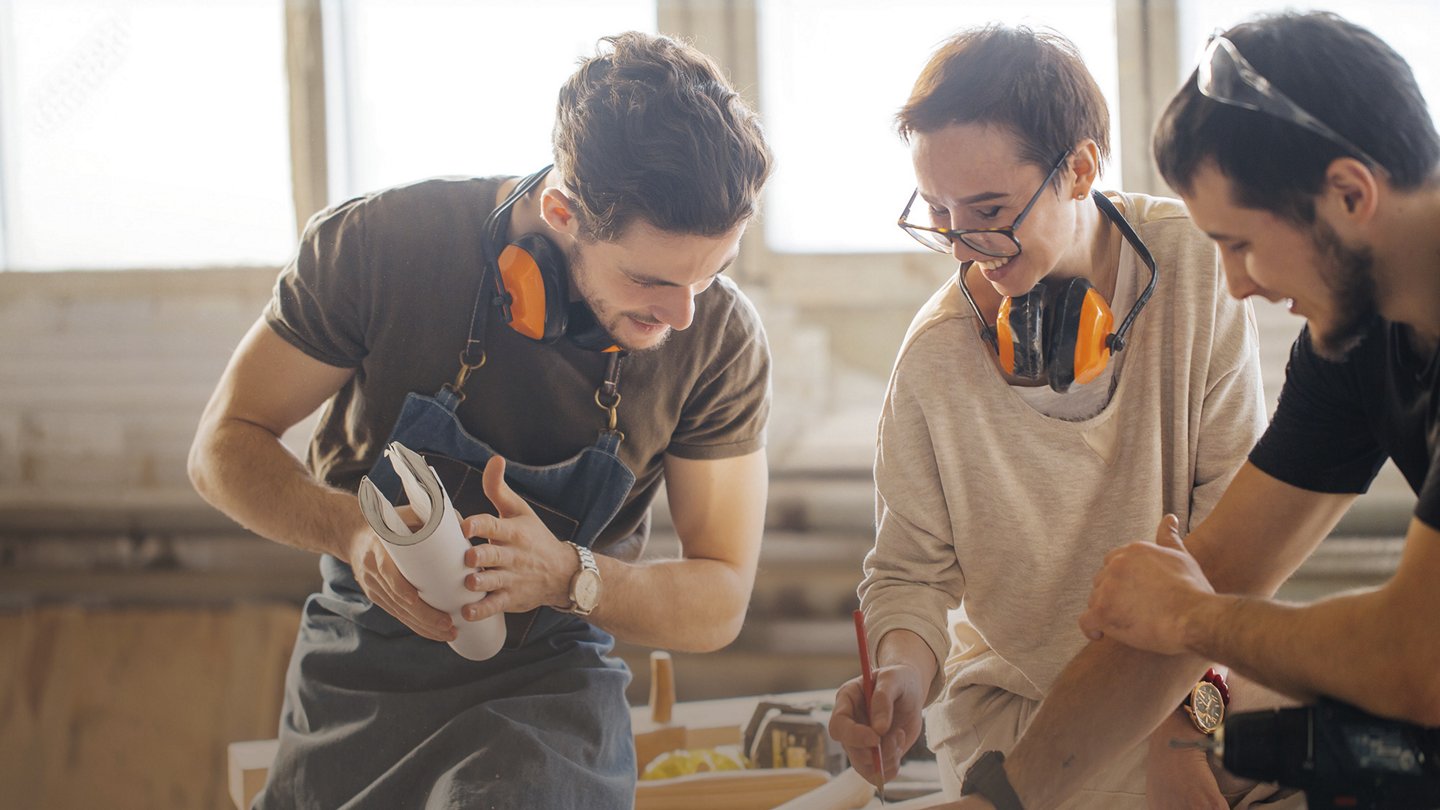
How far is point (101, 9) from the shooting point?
343 centimetres

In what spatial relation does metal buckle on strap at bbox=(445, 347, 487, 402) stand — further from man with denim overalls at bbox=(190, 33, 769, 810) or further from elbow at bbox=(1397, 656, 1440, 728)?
elbow at bbox=(1397, 656, 1440, 728)

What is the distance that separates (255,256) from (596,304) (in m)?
1.85

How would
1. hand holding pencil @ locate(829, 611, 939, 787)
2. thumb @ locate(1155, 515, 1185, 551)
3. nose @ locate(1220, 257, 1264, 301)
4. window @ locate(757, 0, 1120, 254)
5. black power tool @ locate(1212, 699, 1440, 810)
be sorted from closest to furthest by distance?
black power tool @ locate(1212, 699, 1440, 810)
nose @ locate(1220, 257, 1264, 301)
thumb @ locate(1155, 515, 1185, 551)
hand holding pencil @ locate(829, 611, 939, 787)
window @ locate(757, 0, 1120, 254)

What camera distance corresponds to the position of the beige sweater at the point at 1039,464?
1923 mm

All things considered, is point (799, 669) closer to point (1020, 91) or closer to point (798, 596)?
point (798, 596)

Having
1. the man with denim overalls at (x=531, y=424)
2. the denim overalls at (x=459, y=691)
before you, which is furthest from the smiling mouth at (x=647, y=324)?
the denim overalls at (x=459, y=691)

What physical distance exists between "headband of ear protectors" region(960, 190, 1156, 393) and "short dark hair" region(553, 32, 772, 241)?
431 mm

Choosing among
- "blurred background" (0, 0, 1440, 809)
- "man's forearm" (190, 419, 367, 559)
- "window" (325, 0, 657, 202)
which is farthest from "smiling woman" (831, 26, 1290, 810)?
"window" (325, 0, 657, 202)

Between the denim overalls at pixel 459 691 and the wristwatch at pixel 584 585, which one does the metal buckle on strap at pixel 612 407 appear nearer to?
the denim overalls at pixel 459 691

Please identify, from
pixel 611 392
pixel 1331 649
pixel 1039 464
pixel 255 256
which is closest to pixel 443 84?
pixel 255 256

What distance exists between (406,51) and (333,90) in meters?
0.22

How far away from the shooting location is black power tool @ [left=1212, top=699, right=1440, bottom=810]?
1.27m

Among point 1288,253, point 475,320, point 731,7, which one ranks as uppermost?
point 731,7

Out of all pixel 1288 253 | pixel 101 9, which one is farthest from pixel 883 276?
pixel 101 9
